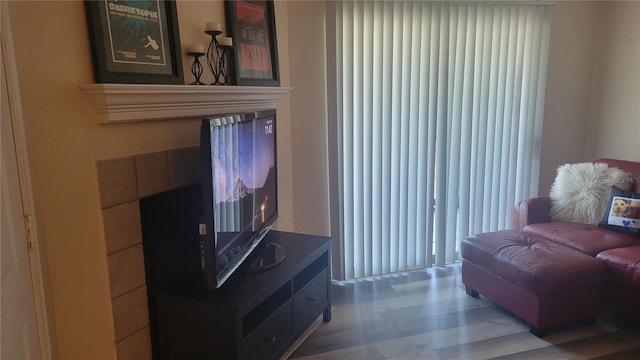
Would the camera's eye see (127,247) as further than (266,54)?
No

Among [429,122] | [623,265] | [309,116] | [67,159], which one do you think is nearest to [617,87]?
[429,122]

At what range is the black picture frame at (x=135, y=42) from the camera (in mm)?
1699

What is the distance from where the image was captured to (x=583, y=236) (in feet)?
10.2

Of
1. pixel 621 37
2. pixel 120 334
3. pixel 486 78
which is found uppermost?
pixel 621 37

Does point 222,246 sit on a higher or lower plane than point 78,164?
lower

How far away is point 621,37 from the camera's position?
12.6 ft

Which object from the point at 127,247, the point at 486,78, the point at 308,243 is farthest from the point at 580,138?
the point at 127,247

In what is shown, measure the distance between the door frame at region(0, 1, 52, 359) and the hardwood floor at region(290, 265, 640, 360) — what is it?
4.43 ft

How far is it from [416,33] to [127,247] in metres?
2.47

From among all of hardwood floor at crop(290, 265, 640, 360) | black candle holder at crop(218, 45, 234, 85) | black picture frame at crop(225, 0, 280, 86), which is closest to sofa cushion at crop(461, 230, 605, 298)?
hardwood floor at crop(290, 265, 640, 360)

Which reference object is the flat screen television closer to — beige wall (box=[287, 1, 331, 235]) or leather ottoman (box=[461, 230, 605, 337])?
beige wall (box=[287, 1, 331, 235])

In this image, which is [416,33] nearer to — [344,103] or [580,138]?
[344,103]

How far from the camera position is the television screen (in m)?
1.88

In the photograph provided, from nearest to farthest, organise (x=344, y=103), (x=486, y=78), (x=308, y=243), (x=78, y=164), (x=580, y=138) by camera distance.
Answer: (x=78, y=164) < (x=308, y=243) < (x=344, y=103) < (x=486, y=78) < (x=580, y=138)
